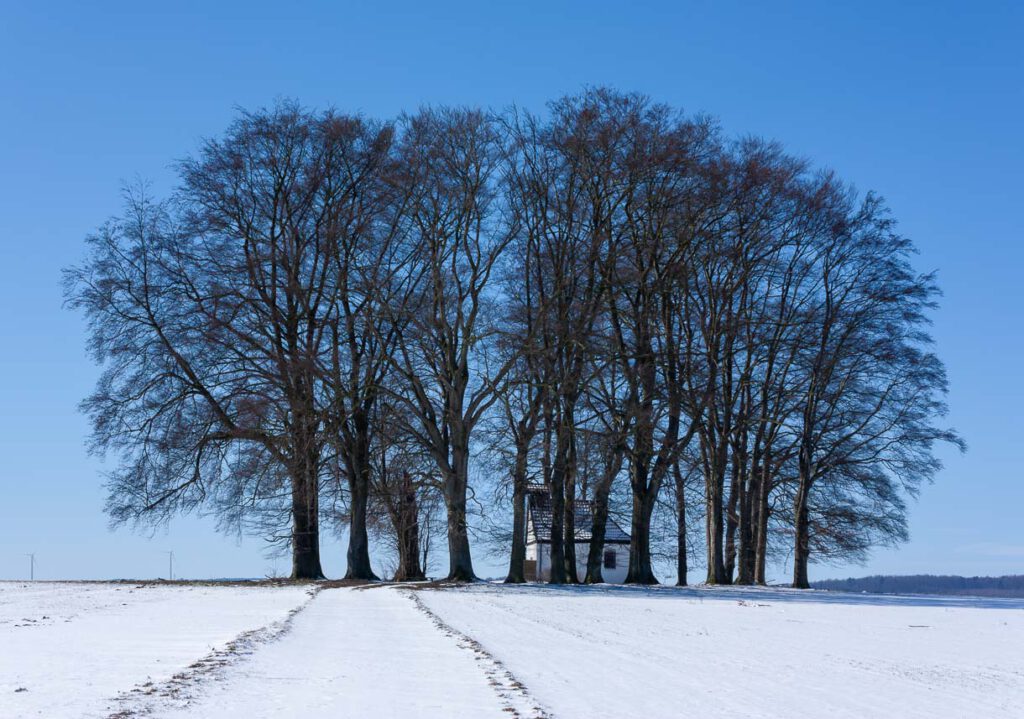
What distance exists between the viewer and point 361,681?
1113cm

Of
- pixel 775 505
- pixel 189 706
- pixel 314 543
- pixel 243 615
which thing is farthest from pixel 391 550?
pixel 189 706

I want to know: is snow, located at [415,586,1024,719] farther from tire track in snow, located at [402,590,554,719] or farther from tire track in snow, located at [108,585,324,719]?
tire track in snow, located at [108,585,324,719]

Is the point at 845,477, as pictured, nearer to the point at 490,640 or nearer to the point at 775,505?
the point at 775,505

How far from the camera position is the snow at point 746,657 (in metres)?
10.5

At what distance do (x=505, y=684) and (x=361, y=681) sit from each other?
134cm

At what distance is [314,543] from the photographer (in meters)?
40.7

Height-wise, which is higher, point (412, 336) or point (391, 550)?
point (412, 336)

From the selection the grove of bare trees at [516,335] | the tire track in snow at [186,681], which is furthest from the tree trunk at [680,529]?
the tire track in snow at [186,681]

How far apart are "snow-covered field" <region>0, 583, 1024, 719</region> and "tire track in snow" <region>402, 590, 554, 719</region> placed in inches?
1.2

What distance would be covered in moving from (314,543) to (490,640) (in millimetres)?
25631

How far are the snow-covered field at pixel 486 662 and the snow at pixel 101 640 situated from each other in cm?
3

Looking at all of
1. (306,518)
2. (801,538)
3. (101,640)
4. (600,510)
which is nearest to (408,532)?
(306,518)

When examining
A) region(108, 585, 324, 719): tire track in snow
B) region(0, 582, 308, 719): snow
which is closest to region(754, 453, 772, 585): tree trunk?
region(0, 582, 308, 719): snow

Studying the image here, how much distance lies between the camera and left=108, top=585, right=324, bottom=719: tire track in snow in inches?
360
